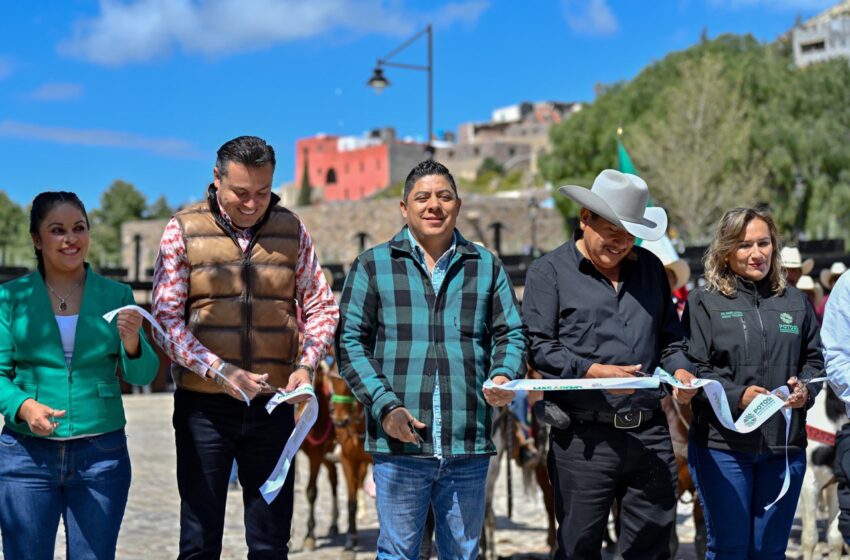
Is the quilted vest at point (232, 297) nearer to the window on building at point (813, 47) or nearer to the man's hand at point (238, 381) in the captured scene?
the man's hand at point (238, 381)

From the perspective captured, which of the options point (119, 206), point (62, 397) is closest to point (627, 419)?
point (62, 397)

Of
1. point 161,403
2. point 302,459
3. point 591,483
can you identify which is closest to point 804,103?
point 161,403

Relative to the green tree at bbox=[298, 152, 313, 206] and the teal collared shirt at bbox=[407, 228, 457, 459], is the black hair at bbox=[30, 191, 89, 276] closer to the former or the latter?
the teal collared shirt at bbox=[407, 228, 457, 459]

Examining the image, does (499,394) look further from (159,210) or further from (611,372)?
(159,210)

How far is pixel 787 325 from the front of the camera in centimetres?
470

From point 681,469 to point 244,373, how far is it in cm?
372

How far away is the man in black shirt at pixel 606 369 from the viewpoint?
4.38m

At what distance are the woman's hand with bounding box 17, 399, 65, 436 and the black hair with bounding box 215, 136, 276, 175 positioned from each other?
1.21 meters

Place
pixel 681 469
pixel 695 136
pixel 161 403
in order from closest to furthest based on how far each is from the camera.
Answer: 1. pixel 681 469
2. pixel 161 403
3. pixel 695 136

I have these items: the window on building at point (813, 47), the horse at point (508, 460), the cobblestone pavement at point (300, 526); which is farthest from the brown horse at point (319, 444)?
the window on building at point (813, 47)

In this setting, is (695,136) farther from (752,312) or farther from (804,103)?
(752,312)

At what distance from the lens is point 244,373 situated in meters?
4.23

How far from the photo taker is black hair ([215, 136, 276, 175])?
431 centimetres

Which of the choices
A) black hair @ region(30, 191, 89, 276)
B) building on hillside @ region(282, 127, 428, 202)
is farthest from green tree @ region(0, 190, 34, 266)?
black hair @ region(30, 191, 89, 276)
